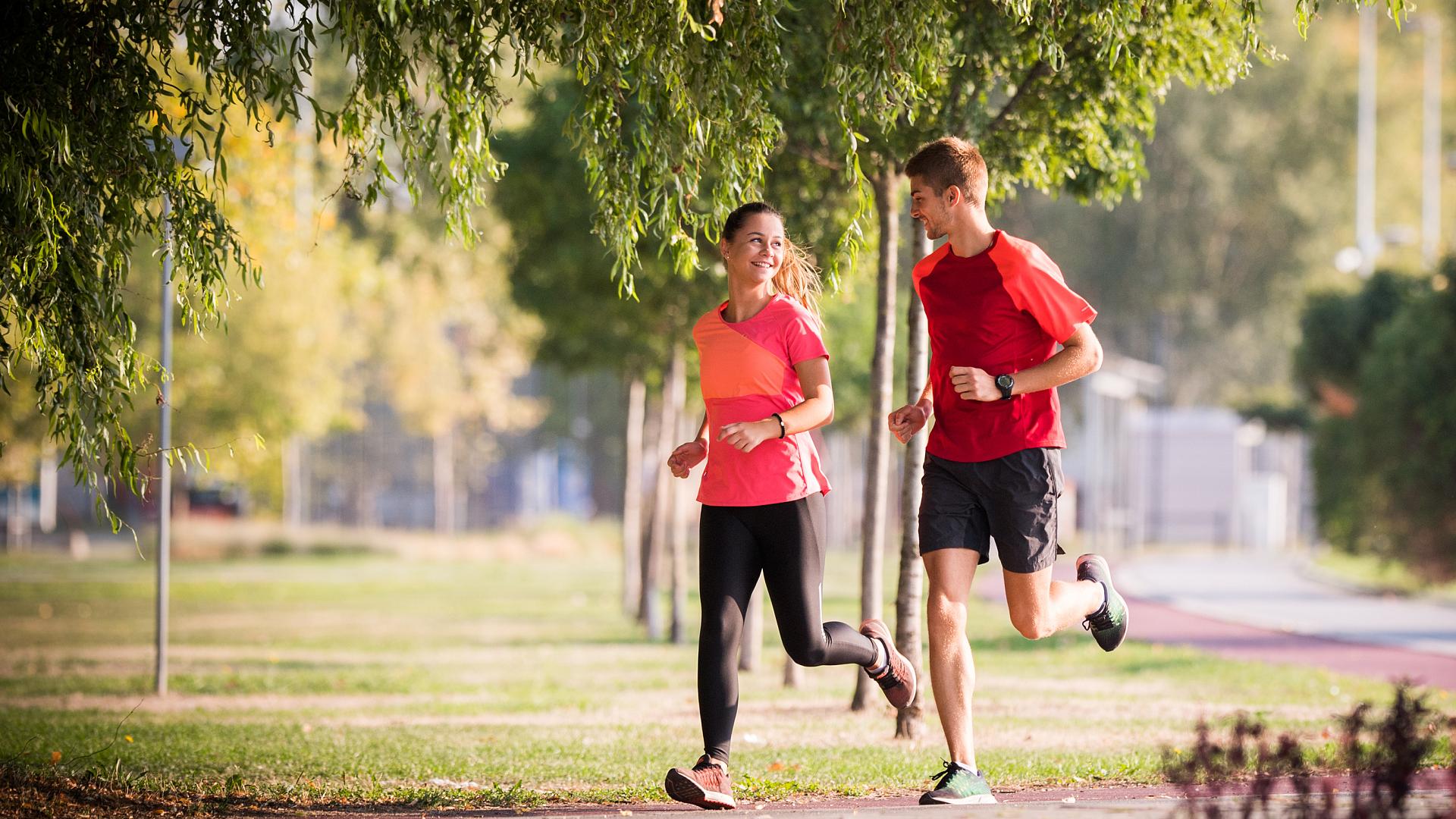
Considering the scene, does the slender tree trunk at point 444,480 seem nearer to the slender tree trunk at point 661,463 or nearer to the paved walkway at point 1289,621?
the paved walkway at point 1289,621

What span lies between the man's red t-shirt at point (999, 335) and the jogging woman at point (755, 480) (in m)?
0.45

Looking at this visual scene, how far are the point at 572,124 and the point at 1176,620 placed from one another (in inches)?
638

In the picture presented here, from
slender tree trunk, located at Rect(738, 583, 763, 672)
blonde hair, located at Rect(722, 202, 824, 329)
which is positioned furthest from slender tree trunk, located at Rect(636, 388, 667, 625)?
blonde hair, located at Rect(722, 202, 824, 329)

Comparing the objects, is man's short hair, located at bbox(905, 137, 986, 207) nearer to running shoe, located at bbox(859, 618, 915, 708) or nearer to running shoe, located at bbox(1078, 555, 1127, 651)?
running shoe, located at bbox(1078, 555, 1127, 651)

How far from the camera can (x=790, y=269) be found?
636cm

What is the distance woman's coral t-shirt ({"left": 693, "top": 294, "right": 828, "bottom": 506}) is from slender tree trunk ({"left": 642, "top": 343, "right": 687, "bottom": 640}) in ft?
38.0

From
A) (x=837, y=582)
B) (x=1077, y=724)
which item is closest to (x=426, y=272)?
→ (x=837, y=582)

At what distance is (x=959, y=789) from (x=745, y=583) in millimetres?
1035

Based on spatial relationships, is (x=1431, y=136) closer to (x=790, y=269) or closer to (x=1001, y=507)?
(x=790, y=269)

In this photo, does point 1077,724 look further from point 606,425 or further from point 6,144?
point 606,425

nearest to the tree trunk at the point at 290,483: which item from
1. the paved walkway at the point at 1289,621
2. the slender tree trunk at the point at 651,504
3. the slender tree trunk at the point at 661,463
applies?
the paved walkway at the point at 1289,621

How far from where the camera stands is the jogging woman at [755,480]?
586 cm

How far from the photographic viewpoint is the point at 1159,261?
54656 mm

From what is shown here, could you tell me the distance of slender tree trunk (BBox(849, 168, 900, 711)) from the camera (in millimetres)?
9789
